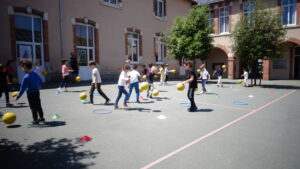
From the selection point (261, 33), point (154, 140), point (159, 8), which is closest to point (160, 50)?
point (159, 8)

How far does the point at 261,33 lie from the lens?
1518 cm

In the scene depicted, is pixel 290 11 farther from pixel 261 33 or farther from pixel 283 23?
pixel 261 33

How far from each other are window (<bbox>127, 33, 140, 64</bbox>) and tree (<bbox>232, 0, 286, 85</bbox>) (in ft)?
34.2

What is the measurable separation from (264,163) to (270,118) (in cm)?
357

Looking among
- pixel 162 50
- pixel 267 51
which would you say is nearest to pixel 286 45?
pixel 267 51

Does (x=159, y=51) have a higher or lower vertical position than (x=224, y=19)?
lower

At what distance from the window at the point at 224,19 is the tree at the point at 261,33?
11136 mm

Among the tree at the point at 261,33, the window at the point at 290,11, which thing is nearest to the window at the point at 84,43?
the tree at the point at 261,33

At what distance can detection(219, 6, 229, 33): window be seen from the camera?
2643 centimetres

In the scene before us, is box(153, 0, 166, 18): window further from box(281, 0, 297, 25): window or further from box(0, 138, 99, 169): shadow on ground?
box(0, 138, 99, 169): shadow on ground

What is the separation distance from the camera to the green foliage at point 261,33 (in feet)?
49.5

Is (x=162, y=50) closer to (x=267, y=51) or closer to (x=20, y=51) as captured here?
(x=267, y=51)

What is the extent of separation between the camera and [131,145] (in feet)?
13.6

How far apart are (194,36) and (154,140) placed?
1615cm
